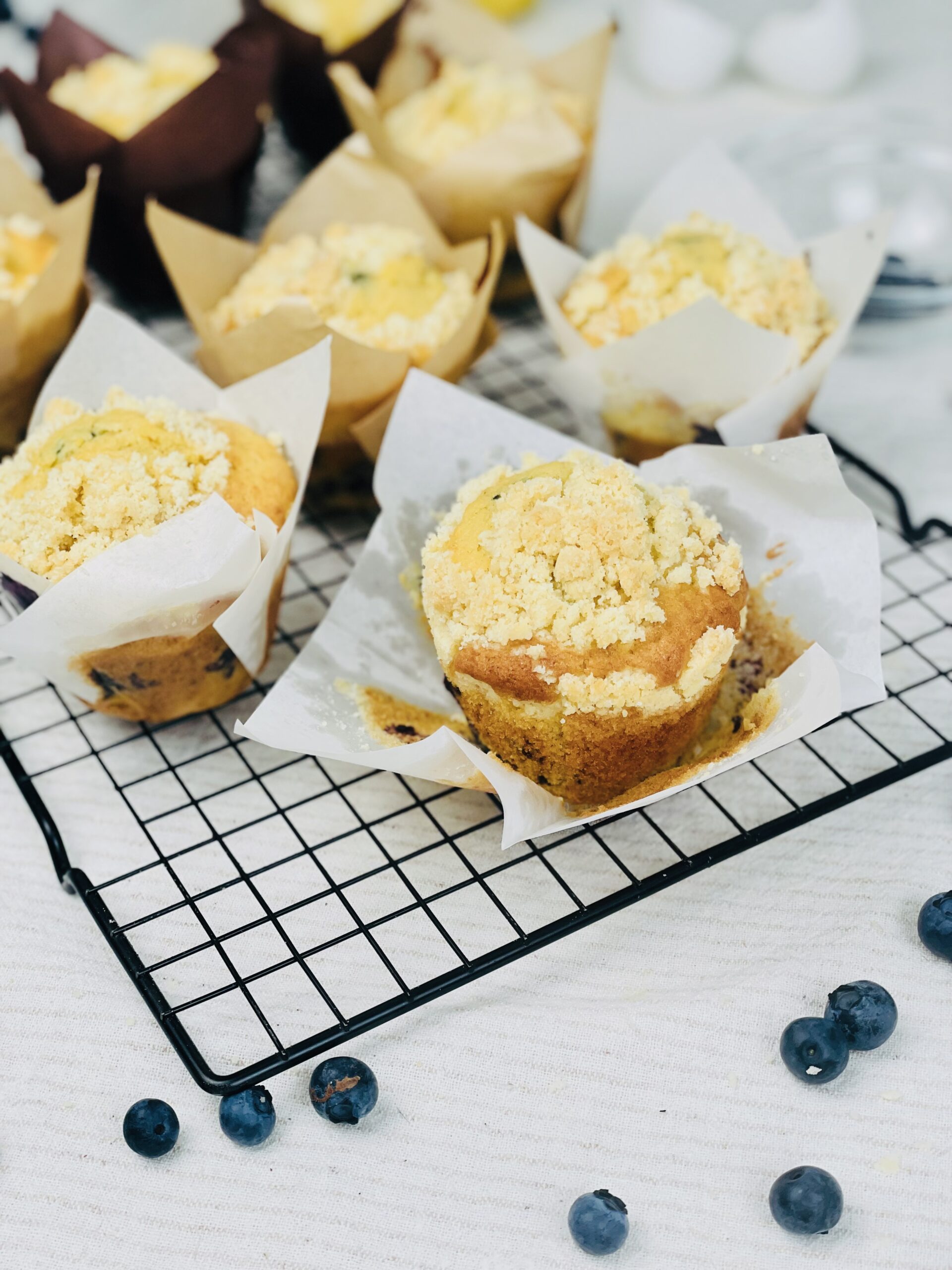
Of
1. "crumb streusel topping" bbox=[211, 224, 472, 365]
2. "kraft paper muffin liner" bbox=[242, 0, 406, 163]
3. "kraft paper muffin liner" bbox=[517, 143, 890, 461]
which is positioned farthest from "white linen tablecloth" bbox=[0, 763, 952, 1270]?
"kraft paper muffin liner" bbox=[242, 0, 406, 163]

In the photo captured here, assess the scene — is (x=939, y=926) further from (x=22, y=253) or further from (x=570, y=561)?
(x=22, y=253)

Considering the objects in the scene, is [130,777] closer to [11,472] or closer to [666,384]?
[11,472]

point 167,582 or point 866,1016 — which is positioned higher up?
point 167,582

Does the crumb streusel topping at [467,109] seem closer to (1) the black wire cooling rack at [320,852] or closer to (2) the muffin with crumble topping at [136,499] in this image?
(2) the muffin with crumble topping at [136,499]

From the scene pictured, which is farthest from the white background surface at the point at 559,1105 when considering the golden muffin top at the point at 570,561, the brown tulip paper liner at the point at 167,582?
the golden muffin top at the point at 570,561

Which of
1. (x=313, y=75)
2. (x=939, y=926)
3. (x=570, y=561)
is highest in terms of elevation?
(x=313, y=75)

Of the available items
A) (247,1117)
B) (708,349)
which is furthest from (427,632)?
(247,1117)

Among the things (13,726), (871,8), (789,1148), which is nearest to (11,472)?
(13,726)

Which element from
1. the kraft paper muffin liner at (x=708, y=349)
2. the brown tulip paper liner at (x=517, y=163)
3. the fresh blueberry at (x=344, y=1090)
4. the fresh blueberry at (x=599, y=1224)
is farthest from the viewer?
the brown tulip paper liner at (x=517, y=163)
